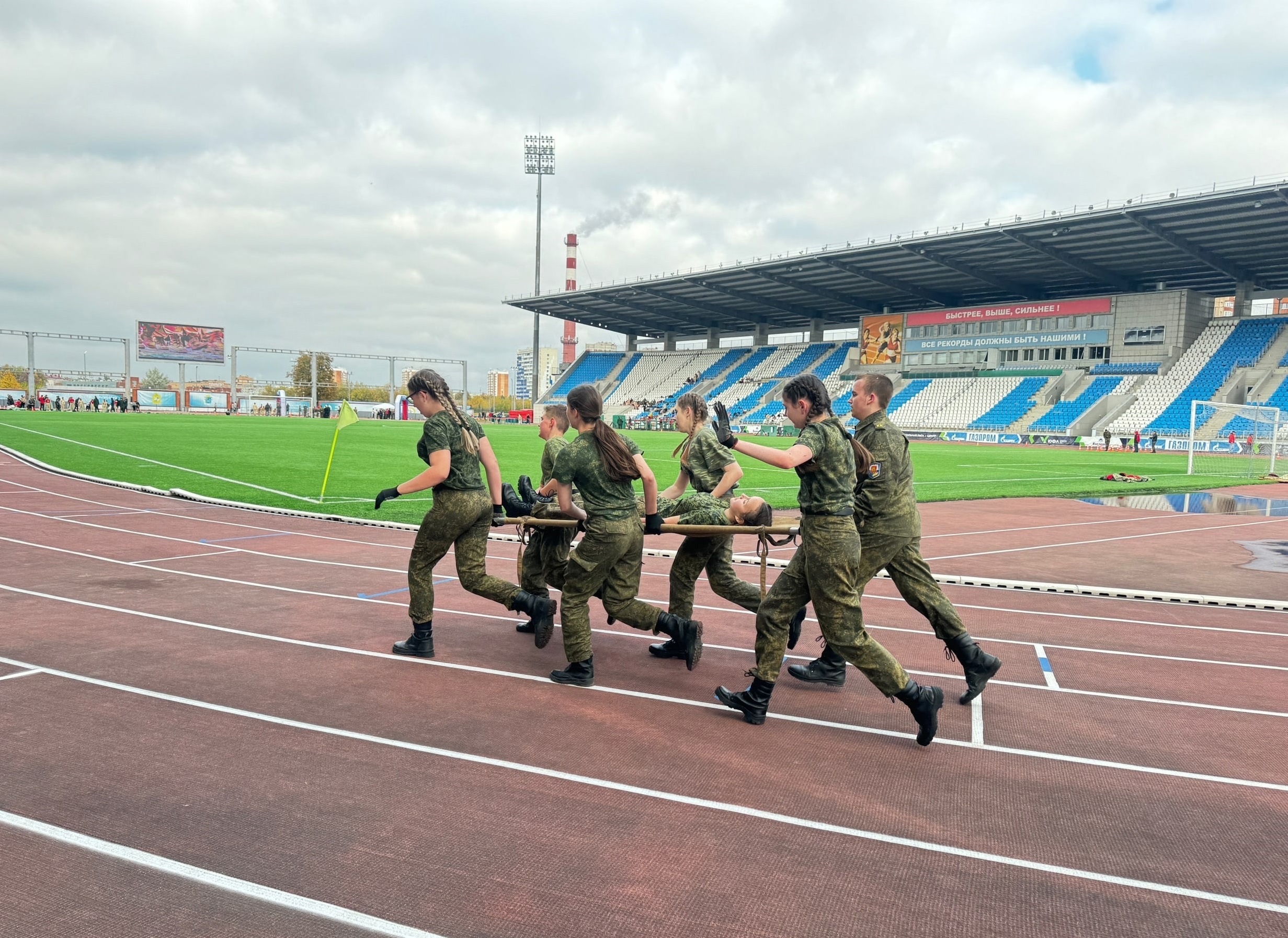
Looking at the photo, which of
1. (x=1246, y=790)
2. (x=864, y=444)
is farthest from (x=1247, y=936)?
(x=864, y=444)

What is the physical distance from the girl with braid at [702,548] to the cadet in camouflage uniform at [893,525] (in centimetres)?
112

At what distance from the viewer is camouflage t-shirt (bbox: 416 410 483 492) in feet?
19.5

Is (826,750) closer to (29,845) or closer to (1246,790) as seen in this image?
(1246,790)

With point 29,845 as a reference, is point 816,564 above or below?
above

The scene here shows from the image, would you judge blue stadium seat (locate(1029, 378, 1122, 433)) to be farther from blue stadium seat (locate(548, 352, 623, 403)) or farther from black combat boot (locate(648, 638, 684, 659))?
black combat boot (locate(648, 638, 684, 659))

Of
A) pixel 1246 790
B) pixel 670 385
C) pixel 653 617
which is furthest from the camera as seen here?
pixel 670 385

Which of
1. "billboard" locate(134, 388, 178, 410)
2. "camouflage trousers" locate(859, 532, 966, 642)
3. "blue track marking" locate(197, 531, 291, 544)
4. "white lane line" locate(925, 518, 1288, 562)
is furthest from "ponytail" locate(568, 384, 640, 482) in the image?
"billboard" locate(134, 388, 178, 410)

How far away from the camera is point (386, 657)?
6.17m

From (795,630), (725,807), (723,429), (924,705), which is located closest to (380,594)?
(795,630)

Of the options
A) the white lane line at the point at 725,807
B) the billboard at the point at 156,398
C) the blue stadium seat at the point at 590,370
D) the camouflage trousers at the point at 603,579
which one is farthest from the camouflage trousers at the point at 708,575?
the billboard at the point at 156,398

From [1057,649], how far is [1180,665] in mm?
864

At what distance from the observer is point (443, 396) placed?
6137mm

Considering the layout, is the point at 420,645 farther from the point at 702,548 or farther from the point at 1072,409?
the point at 1072,409

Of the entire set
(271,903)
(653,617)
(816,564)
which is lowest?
(271,903)
